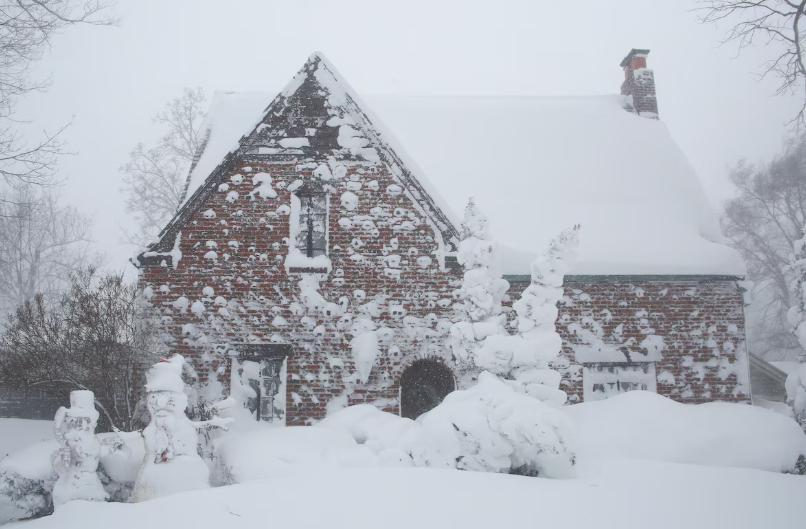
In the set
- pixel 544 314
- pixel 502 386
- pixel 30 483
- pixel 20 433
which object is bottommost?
pixel 20 433

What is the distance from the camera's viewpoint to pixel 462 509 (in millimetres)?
4023

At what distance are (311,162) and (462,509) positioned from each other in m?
6.93

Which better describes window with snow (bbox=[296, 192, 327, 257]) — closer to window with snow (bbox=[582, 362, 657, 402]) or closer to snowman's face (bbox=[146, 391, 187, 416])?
snowman's face (bbox=[146, 391, 187, 416])

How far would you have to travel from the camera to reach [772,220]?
26328mm

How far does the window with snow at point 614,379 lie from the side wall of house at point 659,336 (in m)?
0.02

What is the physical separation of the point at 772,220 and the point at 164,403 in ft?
101

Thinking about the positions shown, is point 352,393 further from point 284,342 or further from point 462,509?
point 462,509

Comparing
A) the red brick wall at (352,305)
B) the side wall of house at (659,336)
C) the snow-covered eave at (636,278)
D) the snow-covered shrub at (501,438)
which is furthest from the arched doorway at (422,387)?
the snow-covered shrub at (501,438)

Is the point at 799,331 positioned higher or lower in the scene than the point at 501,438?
higher

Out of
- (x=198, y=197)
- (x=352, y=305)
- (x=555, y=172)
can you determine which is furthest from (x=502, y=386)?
(x=555, y=172)

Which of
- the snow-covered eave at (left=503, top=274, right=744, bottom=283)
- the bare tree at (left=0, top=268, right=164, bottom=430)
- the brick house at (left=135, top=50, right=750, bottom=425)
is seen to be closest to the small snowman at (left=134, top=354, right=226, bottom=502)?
the bare tree at (left=0, top=268, right=164, bottom=430)

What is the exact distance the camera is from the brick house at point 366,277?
28.8ft

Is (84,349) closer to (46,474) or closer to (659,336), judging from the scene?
(46,474)

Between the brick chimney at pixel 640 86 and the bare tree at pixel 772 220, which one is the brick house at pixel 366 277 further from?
the bare tree at pixel 772 220
